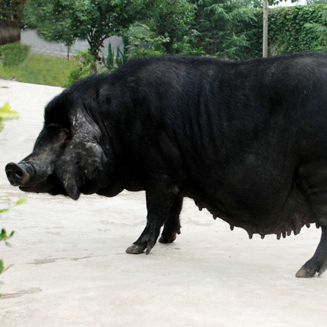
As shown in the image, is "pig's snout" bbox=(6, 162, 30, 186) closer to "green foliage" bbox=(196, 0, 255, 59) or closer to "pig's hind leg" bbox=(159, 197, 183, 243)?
"pig's hind leg" bbox=(159, 197, 183, 243)

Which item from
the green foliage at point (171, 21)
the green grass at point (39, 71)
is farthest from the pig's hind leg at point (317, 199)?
the green foliage at point (171, 21)

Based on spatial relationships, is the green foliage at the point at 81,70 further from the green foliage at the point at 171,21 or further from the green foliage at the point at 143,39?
the green foliage at the point at 171,21

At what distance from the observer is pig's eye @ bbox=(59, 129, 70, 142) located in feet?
14.9

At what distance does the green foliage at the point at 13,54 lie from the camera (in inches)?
636

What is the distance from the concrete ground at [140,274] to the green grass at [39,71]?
9871mm

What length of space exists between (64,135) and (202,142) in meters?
1.01

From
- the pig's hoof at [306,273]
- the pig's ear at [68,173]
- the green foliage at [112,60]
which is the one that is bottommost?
the green foliage at [112,60]

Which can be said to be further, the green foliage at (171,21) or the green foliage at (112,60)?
the green foliage at (171,21)

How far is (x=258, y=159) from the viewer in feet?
13.5

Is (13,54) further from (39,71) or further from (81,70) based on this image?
(81,70)

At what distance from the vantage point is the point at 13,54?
16703 millimetres

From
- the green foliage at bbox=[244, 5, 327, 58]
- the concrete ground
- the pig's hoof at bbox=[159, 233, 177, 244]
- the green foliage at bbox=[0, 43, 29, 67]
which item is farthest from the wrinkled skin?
the green foliage at bbox=[244, 5, 327, 58]

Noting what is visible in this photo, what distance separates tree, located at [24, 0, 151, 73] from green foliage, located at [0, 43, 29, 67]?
466 cm

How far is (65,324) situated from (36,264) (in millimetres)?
1356
